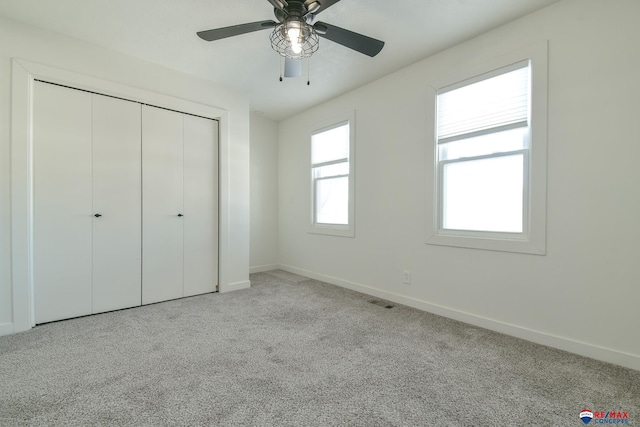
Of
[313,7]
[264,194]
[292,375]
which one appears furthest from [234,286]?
[313,7]

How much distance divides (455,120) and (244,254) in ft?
9.66

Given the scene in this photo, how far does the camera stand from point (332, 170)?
13.5ft

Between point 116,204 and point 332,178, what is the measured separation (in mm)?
2628

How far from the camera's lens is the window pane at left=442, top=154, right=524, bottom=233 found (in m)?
2.37

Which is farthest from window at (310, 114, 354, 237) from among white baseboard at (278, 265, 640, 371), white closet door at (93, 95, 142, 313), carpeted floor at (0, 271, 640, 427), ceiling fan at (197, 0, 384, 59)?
white closet door at (93, 95, 142, 313)

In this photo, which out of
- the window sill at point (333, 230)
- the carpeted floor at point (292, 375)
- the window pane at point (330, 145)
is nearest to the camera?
the carpeted floor at point (292, 375)

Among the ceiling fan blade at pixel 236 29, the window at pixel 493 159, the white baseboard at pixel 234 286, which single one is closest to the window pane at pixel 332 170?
the window at pixel 493 159

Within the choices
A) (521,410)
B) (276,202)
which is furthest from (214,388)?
(276,202)

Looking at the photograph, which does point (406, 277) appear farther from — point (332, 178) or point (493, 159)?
point (332, 178)

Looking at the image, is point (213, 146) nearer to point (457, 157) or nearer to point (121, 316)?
point (121, 316)

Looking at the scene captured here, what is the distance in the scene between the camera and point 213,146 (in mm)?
3520

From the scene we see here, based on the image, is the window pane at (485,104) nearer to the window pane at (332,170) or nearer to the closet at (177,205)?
the window pane at (332,170)

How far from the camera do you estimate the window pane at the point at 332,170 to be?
393cm

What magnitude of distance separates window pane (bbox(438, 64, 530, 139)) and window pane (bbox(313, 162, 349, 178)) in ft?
4.62
